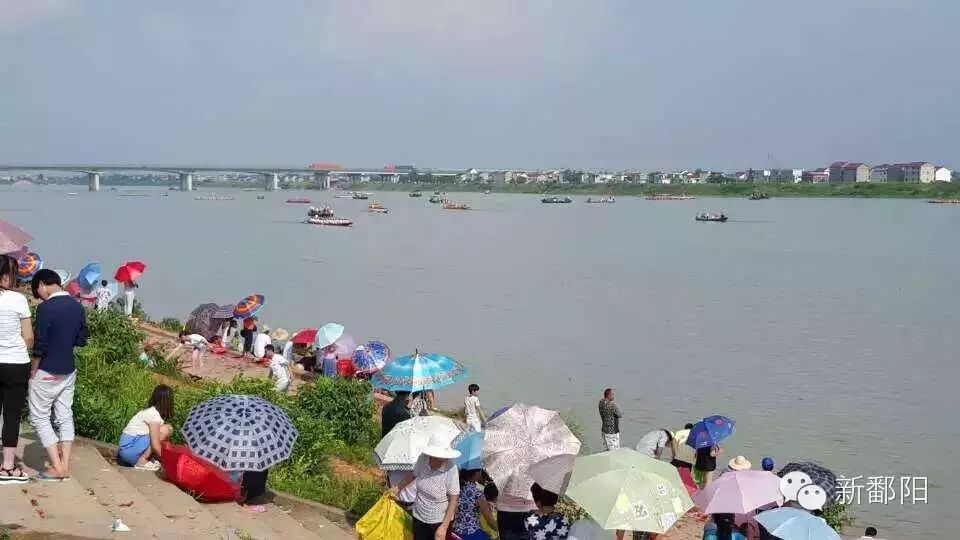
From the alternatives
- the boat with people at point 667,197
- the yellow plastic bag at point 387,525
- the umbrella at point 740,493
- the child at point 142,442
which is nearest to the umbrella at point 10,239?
the child at point 142,442

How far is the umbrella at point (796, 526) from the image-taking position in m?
6.34

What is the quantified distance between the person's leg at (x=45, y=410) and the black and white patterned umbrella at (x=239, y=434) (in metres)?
0.89

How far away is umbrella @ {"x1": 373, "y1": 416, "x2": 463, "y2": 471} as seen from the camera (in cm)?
722

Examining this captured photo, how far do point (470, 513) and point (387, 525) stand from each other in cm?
57

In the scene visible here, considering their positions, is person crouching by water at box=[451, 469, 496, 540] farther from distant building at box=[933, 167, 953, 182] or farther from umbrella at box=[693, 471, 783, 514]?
distant building at box=[933, 167, 953, 182]

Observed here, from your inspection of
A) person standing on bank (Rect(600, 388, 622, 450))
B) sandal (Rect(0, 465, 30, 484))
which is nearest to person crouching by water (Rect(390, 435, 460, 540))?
sandal (Rect(0, 465, 30, 484))

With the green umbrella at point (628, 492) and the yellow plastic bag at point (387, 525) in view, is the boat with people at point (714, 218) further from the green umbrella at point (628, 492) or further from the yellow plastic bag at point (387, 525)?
the yellow plastic bag at point (387, 525)

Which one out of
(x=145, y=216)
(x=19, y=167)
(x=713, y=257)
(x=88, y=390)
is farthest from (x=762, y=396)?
(x=19, y=167)

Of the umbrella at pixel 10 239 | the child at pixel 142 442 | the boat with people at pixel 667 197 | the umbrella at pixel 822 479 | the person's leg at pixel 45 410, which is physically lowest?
the boat with people at pixel 667 197

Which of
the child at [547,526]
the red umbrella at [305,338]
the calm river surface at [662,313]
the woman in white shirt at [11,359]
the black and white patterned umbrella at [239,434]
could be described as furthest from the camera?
the red umbrella at [305,338]

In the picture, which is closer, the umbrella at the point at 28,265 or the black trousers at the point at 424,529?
the black trousers at the point at 424,529

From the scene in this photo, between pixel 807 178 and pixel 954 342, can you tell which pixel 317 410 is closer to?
pixel 954 342

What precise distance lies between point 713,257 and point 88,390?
4567 centimetres

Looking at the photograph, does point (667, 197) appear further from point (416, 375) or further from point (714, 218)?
point (416, 375)
